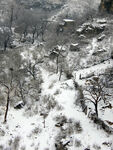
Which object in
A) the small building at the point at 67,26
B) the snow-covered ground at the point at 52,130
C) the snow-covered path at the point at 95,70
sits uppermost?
the small building at the point at 67,26

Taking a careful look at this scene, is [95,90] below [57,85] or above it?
above

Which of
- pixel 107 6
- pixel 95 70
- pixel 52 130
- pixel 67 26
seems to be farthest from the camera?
pixel 67 26

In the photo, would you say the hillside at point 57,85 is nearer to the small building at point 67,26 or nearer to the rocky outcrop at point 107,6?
the small building at point 67,26

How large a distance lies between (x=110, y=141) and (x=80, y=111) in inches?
262

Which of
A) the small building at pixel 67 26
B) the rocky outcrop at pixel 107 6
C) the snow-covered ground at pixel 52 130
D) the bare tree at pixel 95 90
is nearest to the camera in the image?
the snow-covered ground at pixel 52 130

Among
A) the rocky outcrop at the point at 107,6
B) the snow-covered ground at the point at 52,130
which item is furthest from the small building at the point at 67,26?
the snow-covered ground at the point at 52,130

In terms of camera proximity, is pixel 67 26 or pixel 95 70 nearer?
pixel 95 70

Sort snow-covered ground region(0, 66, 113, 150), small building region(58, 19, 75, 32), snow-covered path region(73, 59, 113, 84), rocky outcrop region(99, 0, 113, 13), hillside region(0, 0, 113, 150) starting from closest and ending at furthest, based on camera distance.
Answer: snow-covered ground region(0, 66, 113, 150)
hillside region(0, 0, 113, 150)
snow-covered path region(73, 59, 113, 84)
rocky outcrop region(99, 0, 113, 13)
small building region(58, 19, 75, 32)

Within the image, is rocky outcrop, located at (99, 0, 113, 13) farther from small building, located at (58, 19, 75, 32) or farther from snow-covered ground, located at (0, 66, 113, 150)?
snow-covered ground, located at (0, 66, 113, 150)

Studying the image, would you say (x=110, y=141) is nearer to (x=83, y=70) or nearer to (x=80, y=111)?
(x=80, y=111)

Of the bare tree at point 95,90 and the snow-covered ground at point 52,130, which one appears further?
the bare tree at point 95,90

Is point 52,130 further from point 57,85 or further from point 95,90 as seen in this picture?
point 57,85

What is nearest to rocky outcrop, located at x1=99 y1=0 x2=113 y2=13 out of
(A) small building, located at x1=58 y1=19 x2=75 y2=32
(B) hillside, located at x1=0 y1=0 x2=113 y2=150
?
(B) hillside, located at x1=0 y1=0 x2=113 y2=150

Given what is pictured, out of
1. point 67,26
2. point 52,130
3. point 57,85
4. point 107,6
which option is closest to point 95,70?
point 57,85
